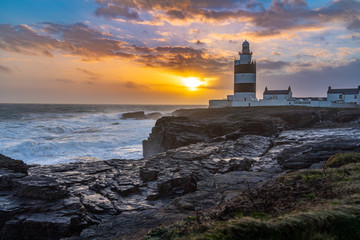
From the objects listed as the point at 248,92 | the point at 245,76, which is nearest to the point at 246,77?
the point at 245,76

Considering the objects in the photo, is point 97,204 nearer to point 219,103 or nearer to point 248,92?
point 248,92

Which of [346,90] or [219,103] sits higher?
[346,90]

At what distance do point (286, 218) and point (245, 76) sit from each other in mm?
35959

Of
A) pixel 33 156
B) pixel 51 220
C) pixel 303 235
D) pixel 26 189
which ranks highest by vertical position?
pixel 303 235

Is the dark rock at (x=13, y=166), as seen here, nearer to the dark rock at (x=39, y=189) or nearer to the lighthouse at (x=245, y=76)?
the dark rock at (x=39, y=189)

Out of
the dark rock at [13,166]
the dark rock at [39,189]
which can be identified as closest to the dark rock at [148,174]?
the dark rock at [39,189]

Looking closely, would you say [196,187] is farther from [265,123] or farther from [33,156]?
[33,156]

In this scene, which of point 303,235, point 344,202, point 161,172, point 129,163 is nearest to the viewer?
point 303,235

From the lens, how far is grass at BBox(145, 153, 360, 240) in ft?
10.9

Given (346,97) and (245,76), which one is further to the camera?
(346,97)

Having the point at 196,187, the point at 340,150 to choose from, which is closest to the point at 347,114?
the point at 340,150

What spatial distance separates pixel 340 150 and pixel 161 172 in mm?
7739

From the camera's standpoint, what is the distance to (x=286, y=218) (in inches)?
138

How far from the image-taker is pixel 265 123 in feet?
68.7
